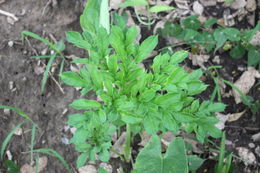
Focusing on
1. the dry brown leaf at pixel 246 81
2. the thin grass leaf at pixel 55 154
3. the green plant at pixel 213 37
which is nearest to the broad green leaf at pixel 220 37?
the green plant at pixel 213 37

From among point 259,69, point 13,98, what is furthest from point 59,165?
point 259,69

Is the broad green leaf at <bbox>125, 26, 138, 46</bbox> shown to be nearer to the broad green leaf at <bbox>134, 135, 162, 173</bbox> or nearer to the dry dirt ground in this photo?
the broad green leaf at <bbox>134, 135, 162, 173</bbox>

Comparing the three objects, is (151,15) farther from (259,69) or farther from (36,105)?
(36,105)

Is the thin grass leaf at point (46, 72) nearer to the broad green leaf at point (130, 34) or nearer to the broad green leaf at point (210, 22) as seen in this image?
the broad green leaf at point (130, 34)

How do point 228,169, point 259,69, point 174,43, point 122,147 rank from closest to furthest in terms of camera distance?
point 228,169 → point 122,147 → point 259,69 → point 174,43

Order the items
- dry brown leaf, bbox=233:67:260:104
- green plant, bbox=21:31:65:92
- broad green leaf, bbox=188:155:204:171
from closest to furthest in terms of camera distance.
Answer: broad green leaf, bbox=188:155:204:171 → green plant, bbox=21:31:65:92 → dry brown leaf, bbox=233:67:260:104

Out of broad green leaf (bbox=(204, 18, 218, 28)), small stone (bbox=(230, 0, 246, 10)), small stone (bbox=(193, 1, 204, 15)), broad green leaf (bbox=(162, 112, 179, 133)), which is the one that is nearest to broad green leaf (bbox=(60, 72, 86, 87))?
broad green leaf (bbox=(162, 112, 179, 133))
